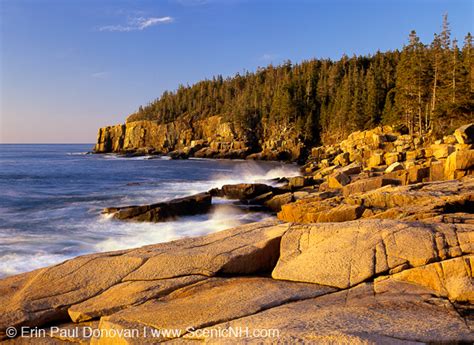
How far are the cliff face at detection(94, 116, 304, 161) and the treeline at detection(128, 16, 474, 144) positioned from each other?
3036mm

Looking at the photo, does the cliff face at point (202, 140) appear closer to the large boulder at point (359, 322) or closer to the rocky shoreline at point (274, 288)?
the rocky shoreline at point (274, 288)

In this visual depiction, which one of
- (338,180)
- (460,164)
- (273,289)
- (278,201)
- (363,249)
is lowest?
(278,201)

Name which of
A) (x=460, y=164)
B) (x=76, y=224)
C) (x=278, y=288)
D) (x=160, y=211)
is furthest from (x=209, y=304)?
(x=460, y=164)

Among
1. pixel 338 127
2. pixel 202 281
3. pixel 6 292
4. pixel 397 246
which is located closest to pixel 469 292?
pixel 397 246

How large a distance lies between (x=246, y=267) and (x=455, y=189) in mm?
11500

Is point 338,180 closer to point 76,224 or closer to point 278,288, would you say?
point 76,224

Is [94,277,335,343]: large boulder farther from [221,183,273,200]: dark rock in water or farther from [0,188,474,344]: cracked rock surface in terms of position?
[221,183,273,200]: dark rock in water

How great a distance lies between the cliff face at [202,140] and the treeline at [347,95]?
304 cm

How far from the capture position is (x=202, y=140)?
4158 inches

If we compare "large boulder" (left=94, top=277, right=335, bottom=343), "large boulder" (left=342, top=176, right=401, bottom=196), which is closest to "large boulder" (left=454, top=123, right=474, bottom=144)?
"large boulder" (left=342, top=176, right=401, bottom=196)

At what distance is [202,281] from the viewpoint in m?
7.42

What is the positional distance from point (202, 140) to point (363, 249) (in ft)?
327

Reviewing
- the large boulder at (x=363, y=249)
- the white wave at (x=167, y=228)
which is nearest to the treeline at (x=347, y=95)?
the white wave at (x=167, y=228)

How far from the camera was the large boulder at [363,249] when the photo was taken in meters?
6.98
